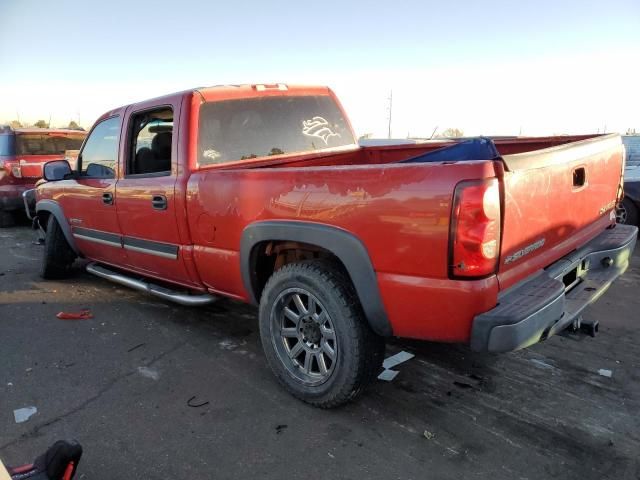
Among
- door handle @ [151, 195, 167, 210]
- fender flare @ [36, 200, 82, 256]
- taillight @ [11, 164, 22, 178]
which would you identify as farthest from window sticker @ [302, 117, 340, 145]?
taillight @ [11, 164, 22, 178]

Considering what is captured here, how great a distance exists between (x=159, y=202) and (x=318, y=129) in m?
1.54

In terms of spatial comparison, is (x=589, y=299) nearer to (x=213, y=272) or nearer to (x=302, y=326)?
(x=302, y=326)

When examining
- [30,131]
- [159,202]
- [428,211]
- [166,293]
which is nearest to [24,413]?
[166,293]

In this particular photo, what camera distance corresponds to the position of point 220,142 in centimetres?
374

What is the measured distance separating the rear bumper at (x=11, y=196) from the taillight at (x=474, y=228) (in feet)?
30.3

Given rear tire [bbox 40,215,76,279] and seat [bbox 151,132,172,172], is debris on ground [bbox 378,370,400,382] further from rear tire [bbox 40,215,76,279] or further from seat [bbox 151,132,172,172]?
rear tire [bbox 40,215,76,279]

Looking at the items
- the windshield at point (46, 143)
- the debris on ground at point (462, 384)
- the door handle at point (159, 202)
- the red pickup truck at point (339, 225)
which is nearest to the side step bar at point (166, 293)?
the red pickup truck at point (339, 225)

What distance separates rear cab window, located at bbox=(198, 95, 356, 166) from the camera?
3703 millimetres

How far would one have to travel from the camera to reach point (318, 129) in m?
4.41

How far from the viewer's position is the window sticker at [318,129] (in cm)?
430

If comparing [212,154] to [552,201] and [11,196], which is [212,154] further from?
[11,196]

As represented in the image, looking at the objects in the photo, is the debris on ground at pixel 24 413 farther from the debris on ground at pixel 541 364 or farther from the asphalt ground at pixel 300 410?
the debris on ground at pixel 541 364

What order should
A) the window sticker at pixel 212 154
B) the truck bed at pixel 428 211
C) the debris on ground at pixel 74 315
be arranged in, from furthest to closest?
the debris on ground at pixel 74 315 → the window sticker at pixel 212 154 → the truck bed at pixel 428 211

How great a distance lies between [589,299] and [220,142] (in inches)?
107
